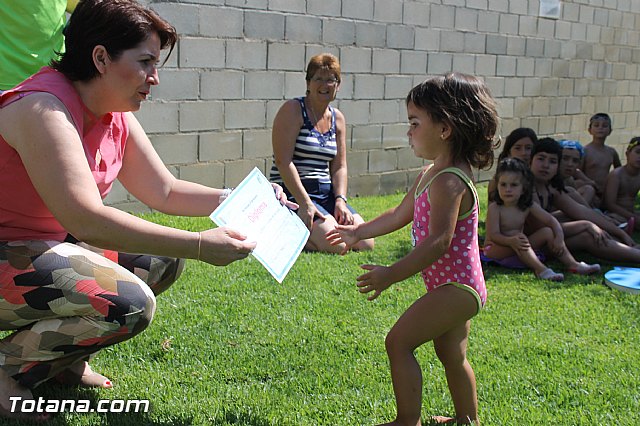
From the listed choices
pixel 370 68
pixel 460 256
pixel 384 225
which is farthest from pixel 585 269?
pixel 370 68

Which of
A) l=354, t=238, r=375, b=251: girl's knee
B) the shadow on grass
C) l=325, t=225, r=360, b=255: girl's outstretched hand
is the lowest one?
l=354, t=238, r=375, b=251: girl's knee

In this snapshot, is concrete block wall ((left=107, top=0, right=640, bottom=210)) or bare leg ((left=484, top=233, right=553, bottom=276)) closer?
bare leg ((left=484, top=233, right=553, bottom=276))

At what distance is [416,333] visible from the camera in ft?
9.95

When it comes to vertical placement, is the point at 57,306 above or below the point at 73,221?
below

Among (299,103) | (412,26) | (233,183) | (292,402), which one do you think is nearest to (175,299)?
(292,402)

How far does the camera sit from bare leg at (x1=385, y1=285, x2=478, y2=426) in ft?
9.86

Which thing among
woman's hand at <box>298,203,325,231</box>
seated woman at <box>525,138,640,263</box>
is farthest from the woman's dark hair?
seated woman at <box>525,138,640,263</box>

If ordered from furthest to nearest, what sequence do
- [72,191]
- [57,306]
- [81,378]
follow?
[81,378] < [57,306] < [72,191]

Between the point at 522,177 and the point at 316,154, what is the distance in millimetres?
1823

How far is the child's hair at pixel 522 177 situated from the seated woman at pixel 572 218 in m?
0.33

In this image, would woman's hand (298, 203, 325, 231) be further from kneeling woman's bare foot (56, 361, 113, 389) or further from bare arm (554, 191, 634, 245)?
kneeling woman's bare foot (56, 361, 113, 389)

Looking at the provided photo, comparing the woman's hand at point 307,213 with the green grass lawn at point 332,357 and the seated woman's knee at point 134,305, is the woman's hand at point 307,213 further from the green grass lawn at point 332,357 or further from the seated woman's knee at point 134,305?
the seated woman's knee at point 134,305

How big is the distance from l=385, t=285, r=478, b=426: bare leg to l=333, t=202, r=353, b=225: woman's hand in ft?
11.6

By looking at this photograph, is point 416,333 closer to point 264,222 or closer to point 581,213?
point 264,222
